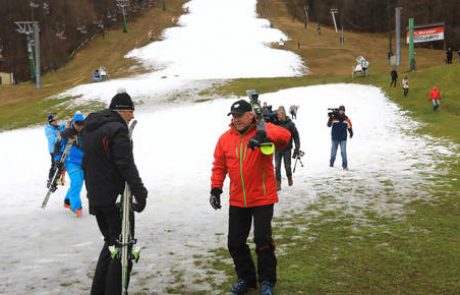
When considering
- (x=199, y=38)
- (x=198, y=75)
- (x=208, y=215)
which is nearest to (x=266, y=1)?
(x=199, y=38)

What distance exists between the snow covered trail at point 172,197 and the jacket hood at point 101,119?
2225mm

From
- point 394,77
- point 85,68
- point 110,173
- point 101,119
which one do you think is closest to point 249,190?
point 110,173

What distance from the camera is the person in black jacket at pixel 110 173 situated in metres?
4.80

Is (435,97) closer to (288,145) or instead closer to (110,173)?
(288,145)

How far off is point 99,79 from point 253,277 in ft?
142

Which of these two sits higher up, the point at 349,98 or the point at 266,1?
the point at 266,1

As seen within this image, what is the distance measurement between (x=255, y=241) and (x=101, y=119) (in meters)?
2.18

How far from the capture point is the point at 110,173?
194 inches

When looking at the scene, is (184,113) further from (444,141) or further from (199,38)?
(199,38)

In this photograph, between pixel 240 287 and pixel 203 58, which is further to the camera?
pixel 203 58

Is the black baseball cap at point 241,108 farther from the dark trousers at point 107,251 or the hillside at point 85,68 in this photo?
the hillside at point 85,68

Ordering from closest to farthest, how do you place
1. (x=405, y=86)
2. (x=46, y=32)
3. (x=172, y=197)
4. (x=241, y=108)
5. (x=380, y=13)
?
(x=241, y=108) < (x=172, y=197) < (x=405, y=86) < (x=46, y=32) < (x=380, y=13)

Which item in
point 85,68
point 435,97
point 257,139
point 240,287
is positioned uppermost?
point 85,68

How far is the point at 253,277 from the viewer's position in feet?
18.6
